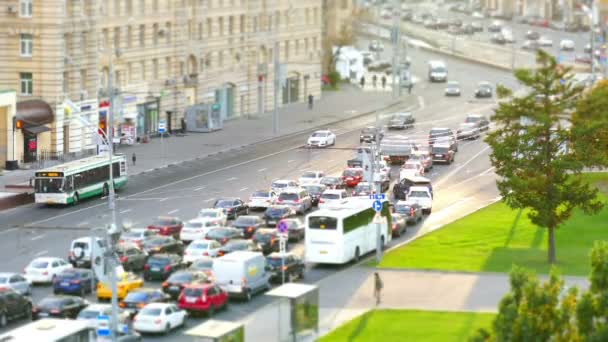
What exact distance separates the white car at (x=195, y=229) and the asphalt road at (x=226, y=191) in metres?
4.55

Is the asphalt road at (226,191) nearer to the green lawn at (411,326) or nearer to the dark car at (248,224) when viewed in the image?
the dark car at (248,224)

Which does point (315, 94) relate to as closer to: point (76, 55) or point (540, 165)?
point (76, 55)

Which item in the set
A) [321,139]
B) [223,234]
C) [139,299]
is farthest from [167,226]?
[321,139]

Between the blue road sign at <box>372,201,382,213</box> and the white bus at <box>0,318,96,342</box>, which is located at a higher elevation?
the white bus at <box>0,318,96,342</box>

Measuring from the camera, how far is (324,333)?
65312mm

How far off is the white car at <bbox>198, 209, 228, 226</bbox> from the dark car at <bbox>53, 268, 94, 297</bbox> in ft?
52.5

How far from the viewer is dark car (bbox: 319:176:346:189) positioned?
10350cm

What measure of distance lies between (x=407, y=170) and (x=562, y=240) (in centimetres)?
2157

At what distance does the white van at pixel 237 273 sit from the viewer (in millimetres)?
70875

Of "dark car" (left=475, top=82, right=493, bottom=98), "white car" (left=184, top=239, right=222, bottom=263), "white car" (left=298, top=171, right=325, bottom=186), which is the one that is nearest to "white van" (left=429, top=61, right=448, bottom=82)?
"dark car" (left=475, top=82, right=493, bottom=98)

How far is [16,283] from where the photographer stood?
69.3m

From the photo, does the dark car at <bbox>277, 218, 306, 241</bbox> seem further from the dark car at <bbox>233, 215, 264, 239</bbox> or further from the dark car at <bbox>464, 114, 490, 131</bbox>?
the dark car at <bbox>464, 114, 490, 131</bbox>

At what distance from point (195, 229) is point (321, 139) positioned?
43358 millimetres

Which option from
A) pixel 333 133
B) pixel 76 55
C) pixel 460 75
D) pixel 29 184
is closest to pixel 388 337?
pixel 29 184
